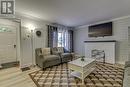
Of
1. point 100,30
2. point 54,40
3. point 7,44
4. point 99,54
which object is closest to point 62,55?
point 54,40

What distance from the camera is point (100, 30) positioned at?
4871mm

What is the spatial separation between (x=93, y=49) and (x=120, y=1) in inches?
120

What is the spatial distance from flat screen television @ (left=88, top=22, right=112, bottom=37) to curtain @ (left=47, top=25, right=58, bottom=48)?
2.10 meters

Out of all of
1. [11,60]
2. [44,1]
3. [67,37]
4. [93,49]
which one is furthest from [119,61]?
[11,60]

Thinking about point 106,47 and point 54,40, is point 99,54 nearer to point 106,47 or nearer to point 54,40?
point 106,47

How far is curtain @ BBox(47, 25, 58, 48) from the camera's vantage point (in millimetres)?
4871

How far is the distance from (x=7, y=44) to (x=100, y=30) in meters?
4.96

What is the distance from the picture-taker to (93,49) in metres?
5.23

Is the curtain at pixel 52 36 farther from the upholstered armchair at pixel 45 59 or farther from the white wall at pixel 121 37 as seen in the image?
the white wall at pixel 121 37

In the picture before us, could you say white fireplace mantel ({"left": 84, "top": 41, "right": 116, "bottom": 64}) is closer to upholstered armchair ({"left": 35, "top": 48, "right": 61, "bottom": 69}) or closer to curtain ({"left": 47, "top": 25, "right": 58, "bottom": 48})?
curtain ({"left": 47, "top": 25, "right": 58, "bottom": 48})

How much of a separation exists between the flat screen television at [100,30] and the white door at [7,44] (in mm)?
4368

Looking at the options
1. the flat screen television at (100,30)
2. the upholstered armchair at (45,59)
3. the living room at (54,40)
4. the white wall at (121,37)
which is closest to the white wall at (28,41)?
the living room at (54,40)

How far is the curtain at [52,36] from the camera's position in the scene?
192 inches

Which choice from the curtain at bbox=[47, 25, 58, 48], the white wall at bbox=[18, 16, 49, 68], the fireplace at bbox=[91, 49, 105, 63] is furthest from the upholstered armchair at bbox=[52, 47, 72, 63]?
the fireplace at bbox=[91, 49, 105, 63]
